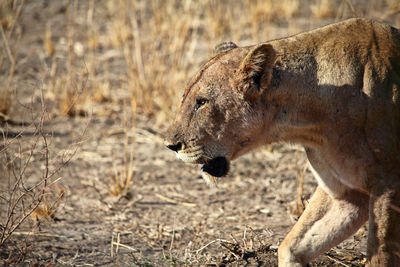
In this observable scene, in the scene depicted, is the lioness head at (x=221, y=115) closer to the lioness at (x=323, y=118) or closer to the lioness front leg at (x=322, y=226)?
the lioness at (x=323, y=118)

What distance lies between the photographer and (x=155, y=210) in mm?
5508

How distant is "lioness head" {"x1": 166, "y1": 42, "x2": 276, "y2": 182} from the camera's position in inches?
145

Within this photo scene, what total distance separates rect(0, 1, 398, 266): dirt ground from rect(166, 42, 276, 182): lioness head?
72 cm

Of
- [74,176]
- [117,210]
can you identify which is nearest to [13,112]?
[74,176]

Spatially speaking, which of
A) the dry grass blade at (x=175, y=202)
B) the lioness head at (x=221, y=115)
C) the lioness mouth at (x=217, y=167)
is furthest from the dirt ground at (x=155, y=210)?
the lioness head at (x=221, y=115)

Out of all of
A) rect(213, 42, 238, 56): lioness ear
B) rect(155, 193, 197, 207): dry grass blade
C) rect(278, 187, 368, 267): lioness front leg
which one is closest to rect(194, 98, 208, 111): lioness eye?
rect(213, 42, 238, 56): lioness ear

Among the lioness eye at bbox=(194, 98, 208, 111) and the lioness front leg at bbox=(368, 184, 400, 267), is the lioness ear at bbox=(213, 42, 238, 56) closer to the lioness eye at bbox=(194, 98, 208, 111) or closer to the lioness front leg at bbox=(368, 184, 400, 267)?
the lioness eye at bbox=(194, 98, 208, 111)

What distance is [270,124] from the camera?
371cm

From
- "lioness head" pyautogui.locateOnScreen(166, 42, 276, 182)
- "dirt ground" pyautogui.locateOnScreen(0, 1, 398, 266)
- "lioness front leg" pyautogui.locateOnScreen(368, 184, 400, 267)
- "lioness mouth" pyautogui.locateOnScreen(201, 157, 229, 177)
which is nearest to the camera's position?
"lioness front leg" pyautogui.locateOnScreen(368, 184, 400, 267)

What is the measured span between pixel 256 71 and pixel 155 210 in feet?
7.49

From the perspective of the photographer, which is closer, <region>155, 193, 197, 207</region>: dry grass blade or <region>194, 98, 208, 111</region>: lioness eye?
<region>194, 98, 208, 111</region>: lioness eye

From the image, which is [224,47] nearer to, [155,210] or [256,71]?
[256,71]

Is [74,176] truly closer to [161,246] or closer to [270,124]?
[161,246]

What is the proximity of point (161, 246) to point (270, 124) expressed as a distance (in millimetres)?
1504
